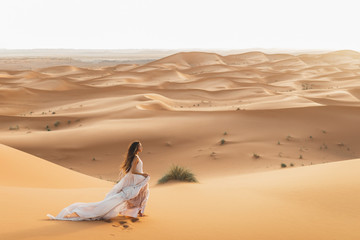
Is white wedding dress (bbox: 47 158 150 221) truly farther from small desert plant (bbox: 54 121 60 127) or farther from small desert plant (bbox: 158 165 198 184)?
small desert plant (bbox: 54 121 60 127)

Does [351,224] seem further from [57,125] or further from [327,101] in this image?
[327,101]

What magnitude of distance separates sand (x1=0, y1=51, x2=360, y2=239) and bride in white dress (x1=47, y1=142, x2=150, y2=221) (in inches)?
7.0

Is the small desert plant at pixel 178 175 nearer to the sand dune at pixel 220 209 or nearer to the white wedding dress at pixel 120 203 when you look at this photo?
the sand dune at pixel 220 209

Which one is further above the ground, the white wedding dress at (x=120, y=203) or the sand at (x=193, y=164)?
the sand at (x=193, y=164)

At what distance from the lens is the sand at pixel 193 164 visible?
5.92 meters

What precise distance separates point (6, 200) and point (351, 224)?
522 centimetres

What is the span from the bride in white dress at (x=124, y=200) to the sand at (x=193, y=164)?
0.58 ft

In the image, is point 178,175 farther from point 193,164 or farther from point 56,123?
point 56,123

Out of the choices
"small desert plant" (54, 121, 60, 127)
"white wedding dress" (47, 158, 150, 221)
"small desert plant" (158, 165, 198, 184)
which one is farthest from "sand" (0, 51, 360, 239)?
"small desert plant" (158, 165, 198, 184)

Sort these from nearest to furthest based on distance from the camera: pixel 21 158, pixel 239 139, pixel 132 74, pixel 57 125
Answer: pixel 21 158, pixel 239 139, pixel 57 125, pixel 132 74

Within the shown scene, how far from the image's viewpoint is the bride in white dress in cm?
577

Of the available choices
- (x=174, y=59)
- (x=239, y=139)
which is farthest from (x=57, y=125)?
(x=174, y=59)

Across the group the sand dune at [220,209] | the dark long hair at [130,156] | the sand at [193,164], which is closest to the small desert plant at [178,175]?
the sand at [193,164]

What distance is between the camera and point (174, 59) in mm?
94625
